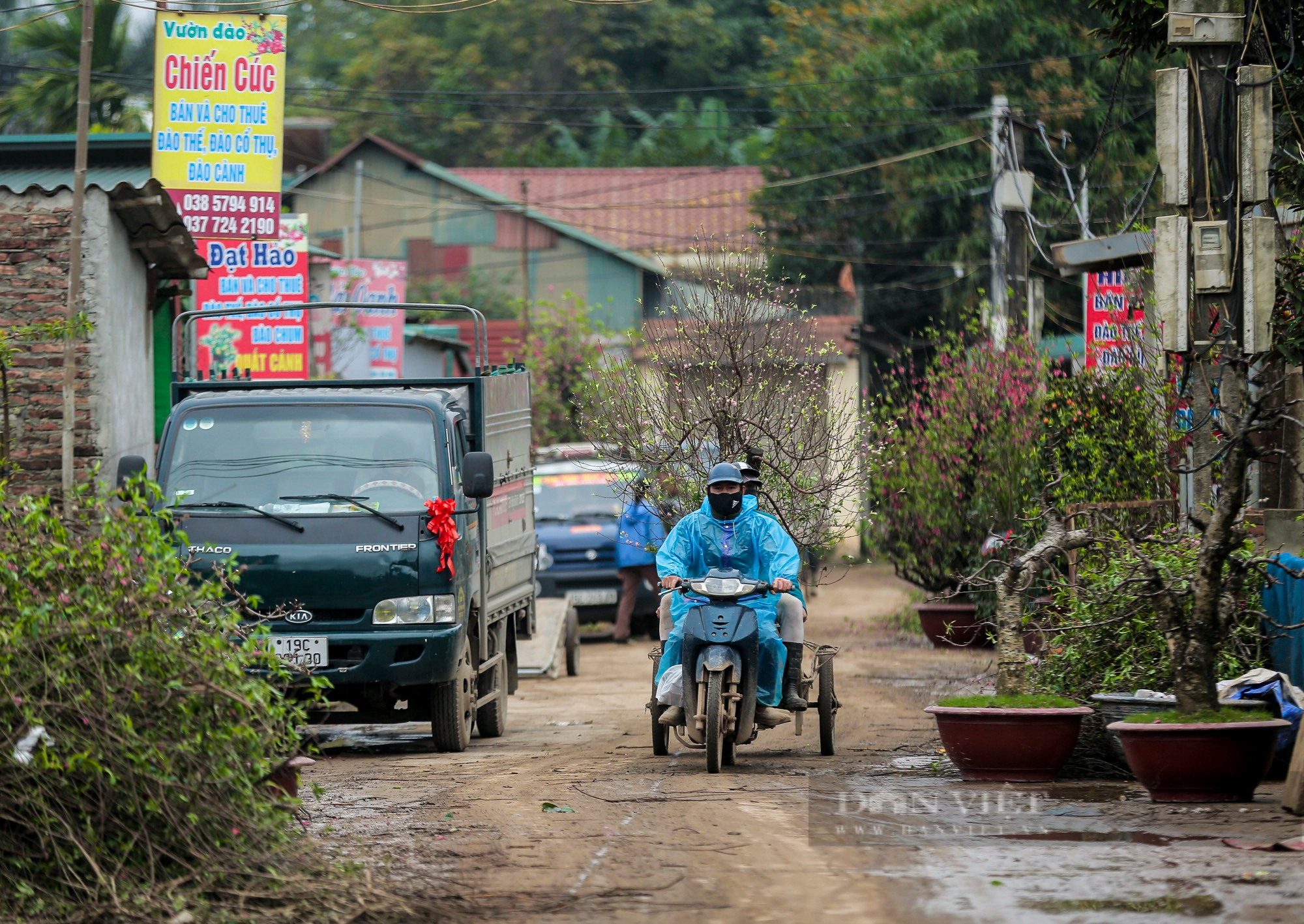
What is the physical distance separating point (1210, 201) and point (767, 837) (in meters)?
4.57

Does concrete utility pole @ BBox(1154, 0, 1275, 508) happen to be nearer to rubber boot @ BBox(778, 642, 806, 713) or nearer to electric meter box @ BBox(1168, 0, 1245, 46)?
electric meter box @ BBox(1168, 0, 1245, 46)

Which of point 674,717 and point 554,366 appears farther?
point 554,366

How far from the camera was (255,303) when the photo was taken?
16.7 m

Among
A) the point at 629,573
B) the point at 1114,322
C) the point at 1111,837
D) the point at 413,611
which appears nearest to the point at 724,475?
the point at 413,611

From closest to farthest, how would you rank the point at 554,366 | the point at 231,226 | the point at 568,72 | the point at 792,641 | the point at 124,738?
the point at 124,738 < the point at 792,641 < the point at 231,226 < the point at 554,366 < the point at 568,72

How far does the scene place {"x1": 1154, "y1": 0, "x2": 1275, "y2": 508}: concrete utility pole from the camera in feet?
30.0

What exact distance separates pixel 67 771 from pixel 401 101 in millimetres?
46904

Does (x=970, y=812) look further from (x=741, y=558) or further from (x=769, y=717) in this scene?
(x=741, y=558)

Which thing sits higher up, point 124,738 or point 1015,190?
point 1015,190

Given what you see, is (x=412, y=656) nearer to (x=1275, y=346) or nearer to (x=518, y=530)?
(x=518, y=530)

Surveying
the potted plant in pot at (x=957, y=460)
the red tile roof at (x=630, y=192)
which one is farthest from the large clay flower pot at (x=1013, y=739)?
the red tile roof at (x=630, y=192)

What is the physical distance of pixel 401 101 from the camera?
166 ft

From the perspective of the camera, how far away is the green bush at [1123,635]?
372 inches

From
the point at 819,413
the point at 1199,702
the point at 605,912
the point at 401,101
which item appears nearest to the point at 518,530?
the point at 819,413
